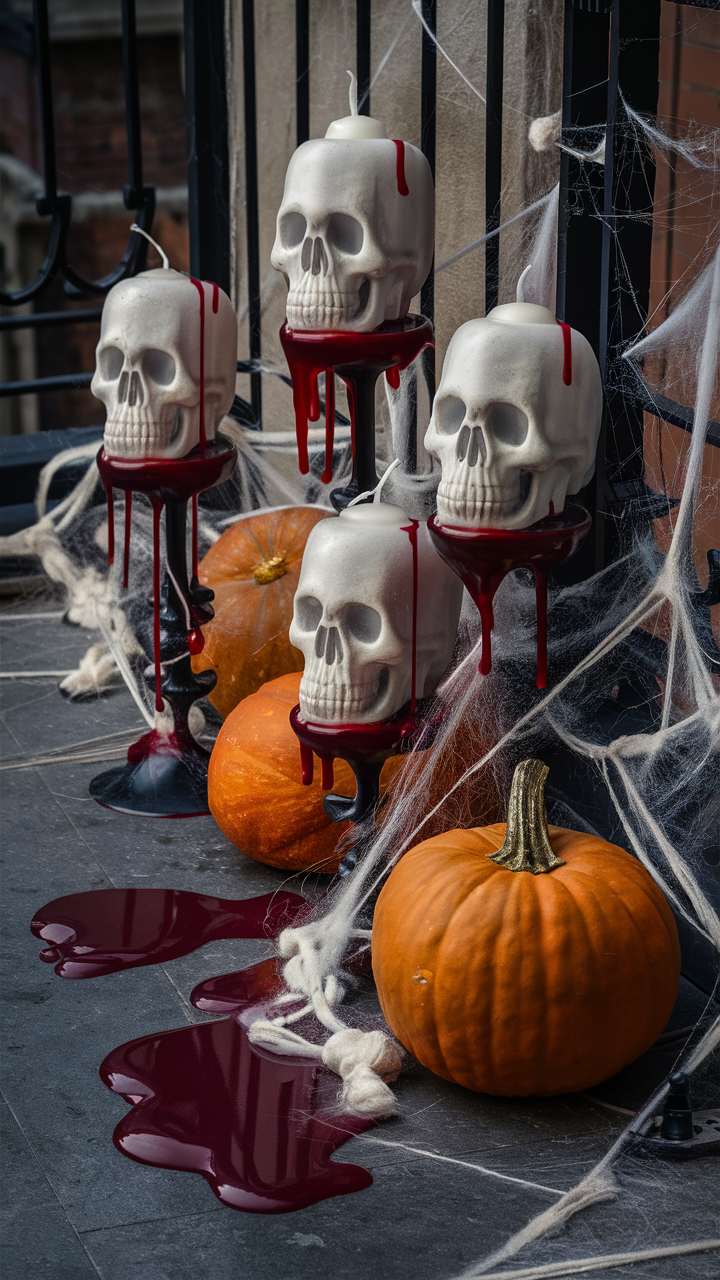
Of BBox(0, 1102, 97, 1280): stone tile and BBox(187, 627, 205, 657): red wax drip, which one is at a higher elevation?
BBox(187, 627, 205, 657): red wax drip

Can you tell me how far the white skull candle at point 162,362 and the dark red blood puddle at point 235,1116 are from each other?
2.57ft

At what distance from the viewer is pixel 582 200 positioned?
193 centimetres

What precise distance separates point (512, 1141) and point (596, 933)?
235 mm

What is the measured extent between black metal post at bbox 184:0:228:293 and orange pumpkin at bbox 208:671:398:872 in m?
1.47

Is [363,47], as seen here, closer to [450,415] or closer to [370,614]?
[450,415]

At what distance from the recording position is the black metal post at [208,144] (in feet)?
10.6

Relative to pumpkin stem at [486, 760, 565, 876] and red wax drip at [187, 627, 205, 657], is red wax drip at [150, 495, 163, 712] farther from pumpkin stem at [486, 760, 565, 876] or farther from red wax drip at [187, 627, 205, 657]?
pumpkin stem at [486, 760, 565, 876]

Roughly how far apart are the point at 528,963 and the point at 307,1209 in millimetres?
331

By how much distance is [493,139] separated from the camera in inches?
80.4

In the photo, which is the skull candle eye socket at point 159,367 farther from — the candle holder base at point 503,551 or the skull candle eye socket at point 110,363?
the candle holder base at point 503,551

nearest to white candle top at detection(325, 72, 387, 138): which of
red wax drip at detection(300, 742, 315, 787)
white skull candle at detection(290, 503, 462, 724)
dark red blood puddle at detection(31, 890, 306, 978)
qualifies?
white skull candle at detection(290, 503, 462, 724)

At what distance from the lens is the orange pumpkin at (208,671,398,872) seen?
2010 mm

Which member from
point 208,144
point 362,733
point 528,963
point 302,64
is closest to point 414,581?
point 362,733

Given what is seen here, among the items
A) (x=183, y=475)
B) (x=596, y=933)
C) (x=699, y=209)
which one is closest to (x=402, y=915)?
(x=596, y=933)
